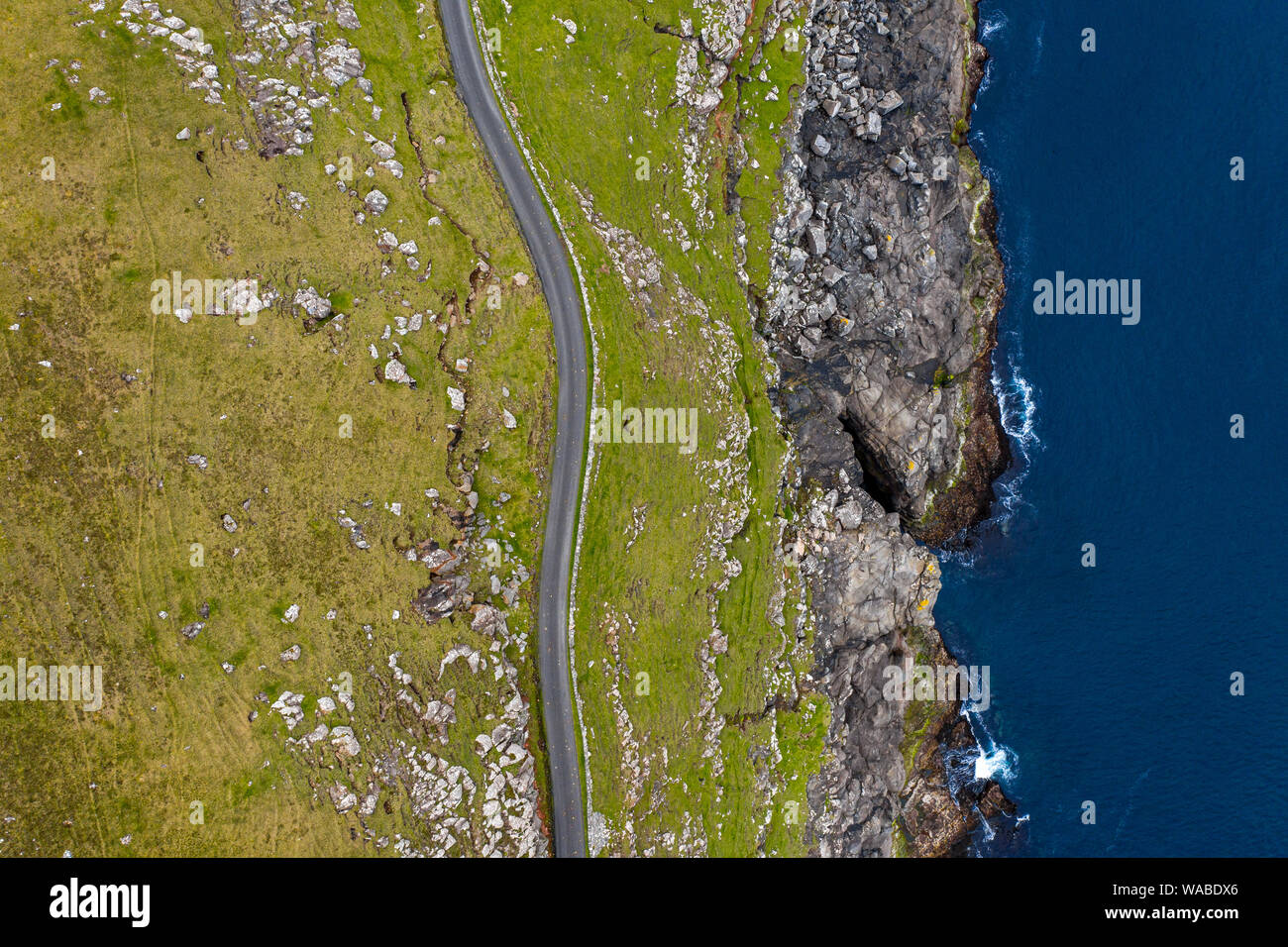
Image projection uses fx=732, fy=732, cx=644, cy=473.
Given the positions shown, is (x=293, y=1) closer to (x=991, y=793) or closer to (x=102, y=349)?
(x=102, y=349)

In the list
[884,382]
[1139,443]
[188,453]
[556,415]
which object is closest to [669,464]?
[556,415]

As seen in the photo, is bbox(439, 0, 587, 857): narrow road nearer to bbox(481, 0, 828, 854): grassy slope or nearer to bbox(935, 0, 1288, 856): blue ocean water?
bbox(481, 0, 828, 854): grassy slope

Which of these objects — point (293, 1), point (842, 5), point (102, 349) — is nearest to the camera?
point (102, 349)

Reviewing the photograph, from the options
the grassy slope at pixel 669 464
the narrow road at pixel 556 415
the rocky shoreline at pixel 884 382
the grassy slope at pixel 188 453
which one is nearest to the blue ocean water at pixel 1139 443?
the rocky shoreline at pixel 884 382

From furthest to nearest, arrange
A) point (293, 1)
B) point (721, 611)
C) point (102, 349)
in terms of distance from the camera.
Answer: point (721, 611), point (293, 1), point (102, 349)

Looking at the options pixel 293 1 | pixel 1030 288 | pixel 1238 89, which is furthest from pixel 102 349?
pixel 1238 89

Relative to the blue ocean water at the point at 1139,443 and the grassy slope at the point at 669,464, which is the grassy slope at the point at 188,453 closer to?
the grassy slope at the point at 669,464

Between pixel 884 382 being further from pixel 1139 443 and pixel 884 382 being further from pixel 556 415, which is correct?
pixel 556 415

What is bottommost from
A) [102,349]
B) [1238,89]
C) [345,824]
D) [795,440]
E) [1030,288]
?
[345,824]
